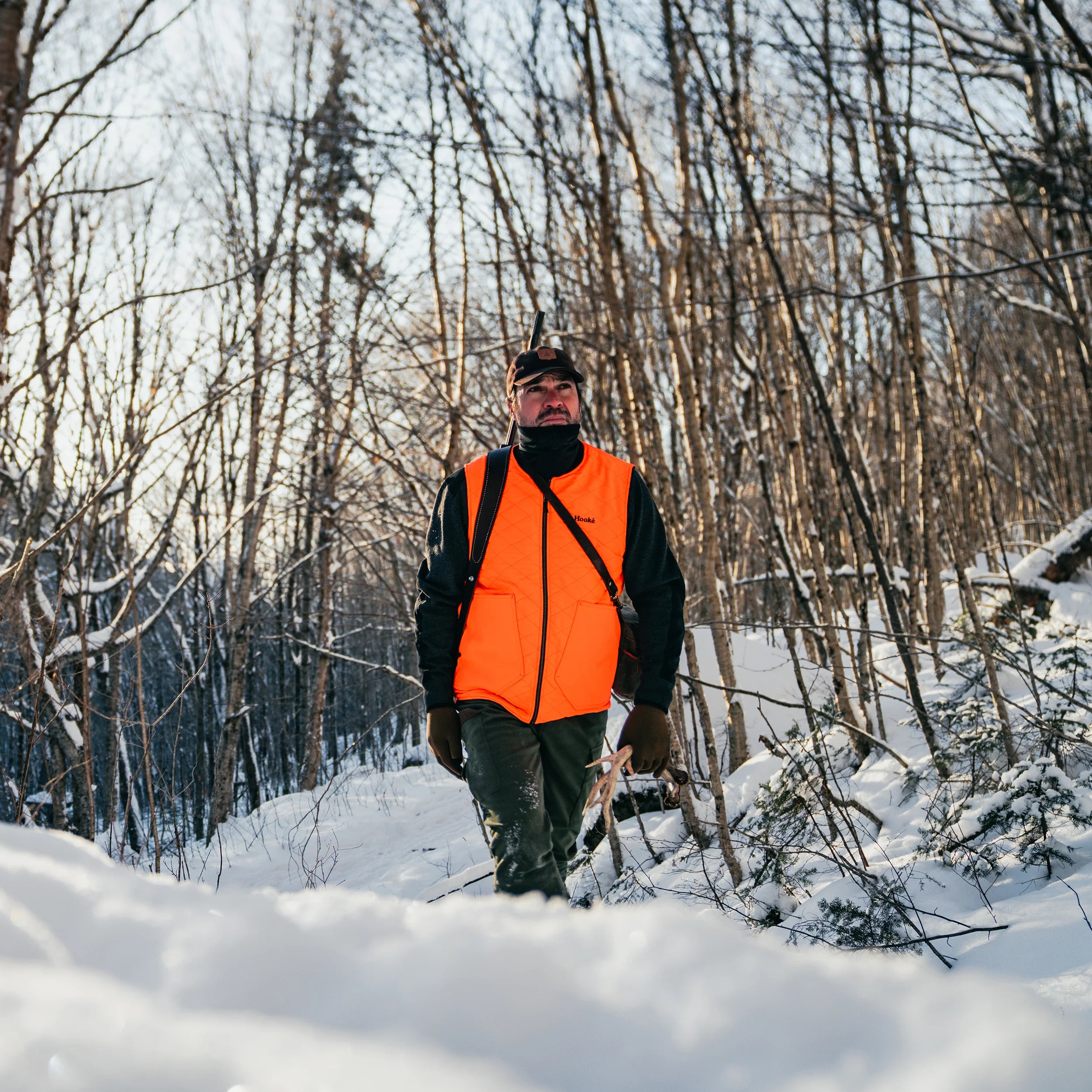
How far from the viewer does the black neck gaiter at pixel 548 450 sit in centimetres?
228

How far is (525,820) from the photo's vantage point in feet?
6.84

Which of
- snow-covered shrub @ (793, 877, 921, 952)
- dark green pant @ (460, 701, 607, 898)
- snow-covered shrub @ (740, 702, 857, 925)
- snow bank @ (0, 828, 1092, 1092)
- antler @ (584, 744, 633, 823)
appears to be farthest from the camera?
snow-covered shrub @ (740, 702, 857, 925)

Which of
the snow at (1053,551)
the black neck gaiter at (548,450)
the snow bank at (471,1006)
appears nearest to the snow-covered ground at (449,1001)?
the snow bank at (471,1006)

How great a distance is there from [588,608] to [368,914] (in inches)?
65.3

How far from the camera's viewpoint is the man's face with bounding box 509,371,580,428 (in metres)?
2.31

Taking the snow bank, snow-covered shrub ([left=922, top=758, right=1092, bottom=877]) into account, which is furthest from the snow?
the snow bank

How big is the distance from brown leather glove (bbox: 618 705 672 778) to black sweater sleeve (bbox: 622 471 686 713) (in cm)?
5

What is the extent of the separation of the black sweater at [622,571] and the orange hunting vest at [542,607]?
0.13ft

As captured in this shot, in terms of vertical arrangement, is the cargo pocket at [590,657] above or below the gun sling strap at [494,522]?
below

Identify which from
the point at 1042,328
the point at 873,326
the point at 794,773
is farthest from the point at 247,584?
the point at 1042,328

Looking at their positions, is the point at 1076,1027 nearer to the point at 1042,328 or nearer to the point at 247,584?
the point at 247,584

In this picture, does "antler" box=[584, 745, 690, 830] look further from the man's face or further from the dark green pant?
the man's face

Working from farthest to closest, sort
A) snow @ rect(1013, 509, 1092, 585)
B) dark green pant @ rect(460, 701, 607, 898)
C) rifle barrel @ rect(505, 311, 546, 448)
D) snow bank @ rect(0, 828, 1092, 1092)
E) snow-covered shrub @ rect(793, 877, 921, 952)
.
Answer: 1. snow @ rect(1013, 509, 1092, 585)
2. rifle barrel @ rect(505, 311, 546, 448)
3. dark green pant @ rect(460, 701, 607, 898)
4. snow-covered shrub @ rect(793, 877, 921, 952)
5. snow bank @ rect(0, 828, 1092, 1092)

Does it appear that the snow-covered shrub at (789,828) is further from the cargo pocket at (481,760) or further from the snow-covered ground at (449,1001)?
the snow-covered ground at (449,1001)
